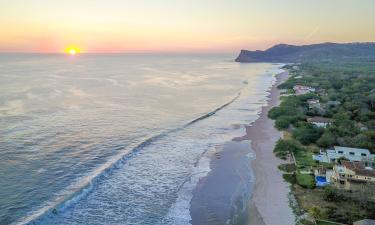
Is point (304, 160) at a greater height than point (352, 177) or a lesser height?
lesser

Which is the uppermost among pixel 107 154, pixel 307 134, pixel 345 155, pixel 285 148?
pixel 307 134

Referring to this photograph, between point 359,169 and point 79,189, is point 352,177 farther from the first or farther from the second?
point 79,189

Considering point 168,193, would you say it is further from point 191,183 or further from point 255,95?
point 255,95

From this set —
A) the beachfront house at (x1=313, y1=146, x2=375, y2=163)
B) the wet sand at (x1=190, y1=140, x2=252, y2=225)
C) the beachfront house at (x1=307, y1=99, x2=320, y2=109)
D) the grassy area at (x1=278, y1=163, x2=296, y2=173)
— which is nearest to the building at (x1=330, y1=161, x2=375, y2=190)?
the grassy area at (x1=278, y1=163, x2=296, y2=173)

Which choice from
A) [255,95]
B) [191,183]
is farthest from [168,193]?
[255,95]

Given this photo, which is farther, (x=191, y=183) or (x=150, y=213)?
(x=191, y=183)

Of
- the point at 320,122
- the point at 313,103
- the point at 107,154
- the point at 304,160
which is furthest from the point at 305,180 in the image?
the point at 313,103
